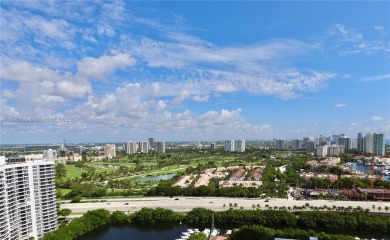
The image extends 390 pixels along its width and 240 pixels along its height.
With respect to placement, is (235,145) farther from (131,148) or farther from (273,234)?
(273,234)

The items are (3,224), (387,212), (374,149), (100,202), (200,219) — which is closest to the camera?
(3,224)

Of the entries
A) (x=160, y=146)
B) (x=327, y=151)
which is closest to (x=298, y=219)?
(x=327, y=151)

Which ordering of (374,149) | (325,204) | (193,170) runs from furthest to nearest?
1. (374,149)
2. (193,170)
3. (325,204)

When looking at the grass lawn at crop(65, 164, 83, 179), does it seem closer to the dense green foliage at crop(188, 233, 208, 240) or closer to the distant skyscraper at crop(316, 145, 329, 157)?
the dense green foliage at crop(188, 233, 208, 240)

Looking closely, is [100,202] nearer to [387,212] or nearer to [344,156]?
[387,212]

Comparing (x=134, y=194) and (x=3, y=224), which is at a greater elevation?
(x=3, y=224)

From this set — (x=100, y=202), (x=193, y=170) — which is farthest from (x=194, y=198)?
(x=193, y=170)

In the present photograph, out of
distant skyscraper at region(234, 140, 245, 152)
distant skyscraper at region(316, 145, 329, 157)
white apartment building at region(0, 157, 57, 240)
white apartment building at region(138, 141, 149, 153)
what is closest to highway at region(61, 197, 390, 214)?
white apartment building at region(0, 157, 57, 240)
